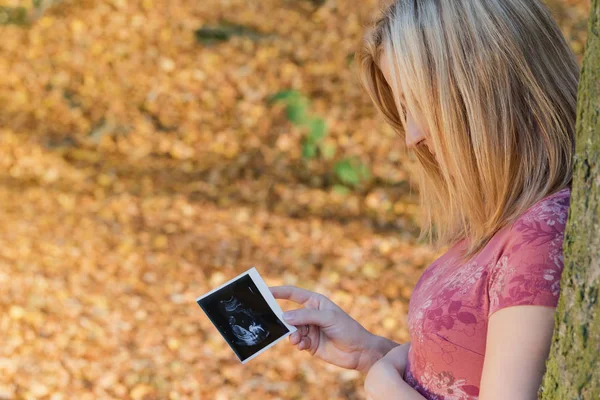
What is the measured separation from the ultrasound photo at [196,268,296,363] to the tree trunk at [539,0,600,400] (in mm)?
959

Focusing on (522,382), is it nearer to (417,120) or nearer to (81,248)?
(417,120)

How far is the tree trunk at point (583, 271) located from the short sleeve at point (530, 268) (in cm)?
5

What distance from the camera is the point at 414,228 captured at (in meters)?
5.53

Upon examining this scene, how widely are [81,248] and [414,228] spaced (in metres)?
2.60

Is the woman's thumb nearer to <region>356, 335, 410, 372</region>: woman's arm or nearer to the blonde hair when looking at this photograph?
<region>356, 335, 410, 372</region>: woman's arm

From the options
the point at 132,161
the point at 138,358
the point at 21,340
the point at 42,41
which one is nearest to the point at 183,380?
the point at 138,358

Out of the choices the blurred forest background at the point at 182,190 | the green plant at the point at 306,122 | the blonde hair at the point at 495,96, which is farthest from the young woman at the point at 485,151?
the green plant at the point at 306,122

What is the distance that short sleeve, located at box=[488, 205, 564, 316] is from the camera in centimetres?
130

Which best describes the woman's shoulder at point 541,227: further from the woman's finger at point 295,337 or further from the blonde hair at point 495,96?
the woman's finger at point 295,337

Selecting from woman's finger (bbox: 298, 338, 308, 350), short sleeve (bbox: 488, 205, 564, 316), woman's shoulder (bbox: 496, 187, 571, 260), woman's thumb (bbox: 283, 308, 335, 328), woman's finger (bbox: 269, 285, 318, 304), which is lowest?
woman's finger (bbox: 298, 338, 308, 350)

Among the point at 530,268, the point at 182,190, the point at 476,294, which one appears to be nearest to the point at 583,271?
the point at 530,268

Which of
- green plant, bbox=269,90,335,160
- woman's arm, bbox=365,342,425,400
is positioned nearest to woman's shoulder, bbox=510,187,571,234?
woman's arm, bbox=365,342,425,400

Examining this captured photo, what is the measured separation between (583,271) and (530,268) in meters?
0.13

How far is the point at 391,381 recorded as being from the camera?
1.71 m
